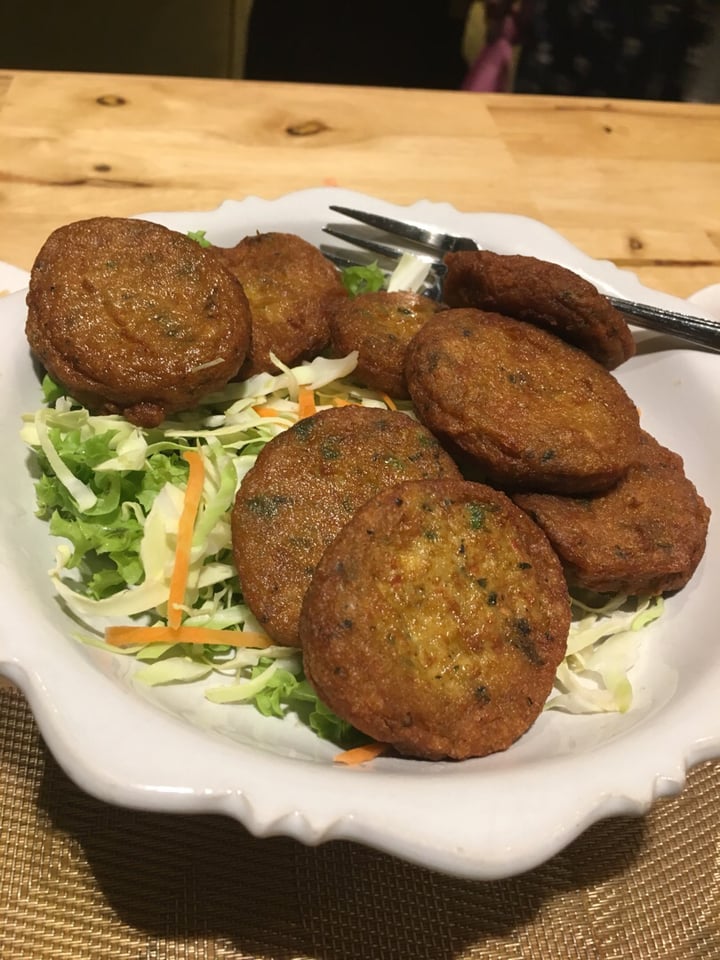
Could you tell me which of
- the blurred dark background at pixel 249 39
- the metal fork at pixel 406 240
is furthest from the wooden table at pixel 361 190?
the blurred dark background at pixel 249 39

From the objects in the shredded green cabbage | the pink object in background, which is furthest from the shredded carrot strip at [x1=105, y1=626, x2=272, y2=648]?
the pink object in background

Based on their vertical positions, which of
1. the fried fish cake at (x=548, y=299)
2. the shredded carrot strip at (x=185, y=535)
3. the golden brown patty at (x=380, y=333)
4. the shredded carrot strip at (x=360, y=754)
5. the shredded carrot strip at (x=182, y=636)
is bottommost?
the shredded carrot strip at (x=182, y=636)

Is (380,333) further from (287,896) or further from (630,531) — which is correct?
(287,896)

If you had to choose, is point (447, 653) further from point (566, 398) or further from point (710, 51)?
point (710, 51)

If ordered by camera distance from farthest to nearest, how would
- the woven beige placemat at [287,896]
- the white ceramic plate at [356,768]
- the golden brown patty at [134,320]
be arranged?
the golden brown patty at [134,320] < the woven beige placemat at [287,896] < the white ceramic plate at [356,768]

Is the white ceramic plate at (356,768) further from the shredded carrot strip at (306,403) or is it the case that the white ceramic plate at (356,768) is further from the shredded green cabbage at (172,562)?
the shredded carrot strip at (306,403)

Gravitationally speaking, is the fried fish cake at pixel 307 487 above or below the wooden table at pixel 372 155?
below

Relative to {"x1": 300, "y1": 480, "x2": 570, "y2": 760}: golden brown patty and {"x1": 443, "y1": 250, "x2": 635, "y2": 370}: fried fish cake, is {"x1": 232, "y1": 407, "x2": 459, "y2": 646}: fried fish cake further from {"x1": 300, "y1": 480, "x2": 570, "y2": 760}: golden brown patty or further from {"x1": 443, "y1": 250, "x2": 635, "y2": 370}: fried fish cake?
{"x1": 443, "y1": 250, "x2": 635, "y2": 370}: fried fish cake

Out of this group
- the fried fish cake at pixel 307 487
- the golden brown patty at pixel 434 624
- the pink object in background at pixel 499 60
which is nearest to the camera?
the golden brown patty at pixel 434 624
